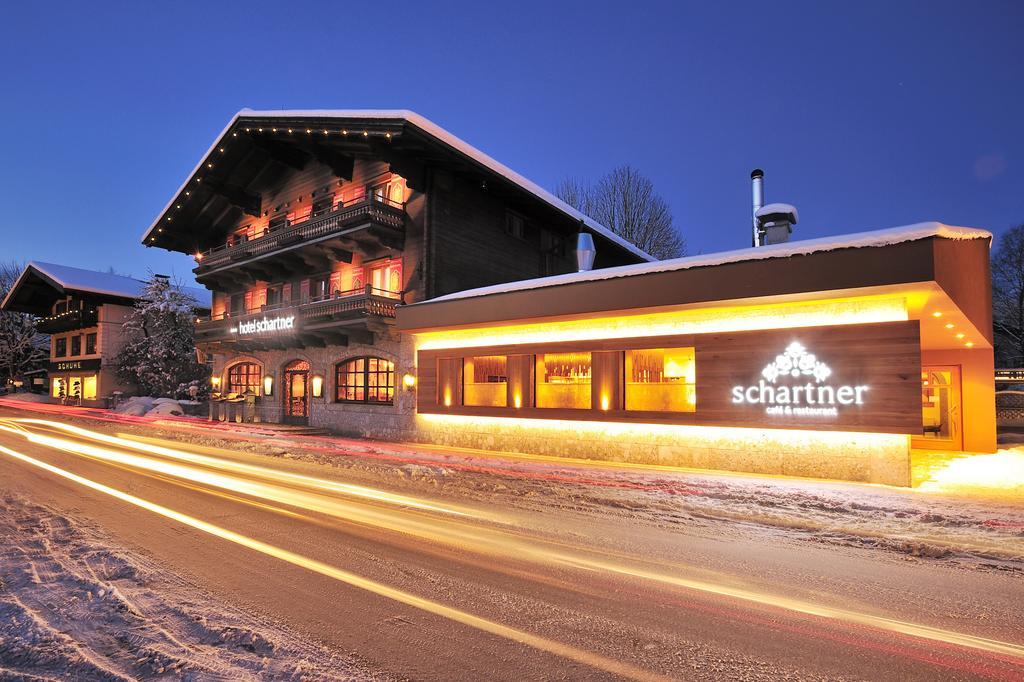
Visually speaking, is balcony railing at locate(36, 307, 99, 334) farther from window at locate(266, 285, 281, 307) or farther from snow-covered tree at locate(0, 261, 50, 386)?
window at locate(266, 285, 281, 307)

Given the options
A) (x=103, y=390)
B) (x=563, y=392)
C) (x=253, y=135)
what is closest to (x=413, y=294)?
(x=563, y=392)

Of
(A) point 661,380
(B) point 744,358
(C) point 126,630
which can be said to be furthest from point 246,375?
(C) point 126,630

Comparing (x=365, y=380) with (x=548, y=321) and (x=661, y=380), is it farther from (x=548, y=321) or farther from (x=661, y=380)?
(x=661, y=380)

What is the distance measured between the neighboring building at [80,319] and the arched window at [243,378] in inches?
701

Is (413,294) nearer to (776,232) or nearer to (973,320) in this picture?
(776,232)

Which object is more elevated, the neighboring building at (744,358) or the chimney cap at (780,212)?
the chimney cap at (780,212)

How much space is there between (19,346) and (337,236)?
48572 millimetres

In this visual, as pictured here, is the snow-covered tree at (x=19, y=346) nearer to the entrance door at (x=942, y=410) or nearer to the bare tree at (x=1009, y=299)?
the entrance door at (x=942, y=410)

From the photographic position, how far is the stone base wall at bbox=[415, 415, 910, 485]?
11.0 m

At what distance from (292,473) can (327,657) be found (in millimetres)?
9202

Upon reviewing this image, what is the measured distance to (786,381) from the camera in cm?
1179

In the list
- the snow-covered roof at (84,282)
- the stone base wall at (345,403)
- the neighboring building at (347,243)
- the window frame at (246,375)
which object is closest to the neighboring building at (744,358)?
the stone base wall at (345,403)

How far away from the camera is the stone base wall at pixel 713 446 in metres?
11.0

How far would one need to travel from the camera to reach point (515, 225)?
24.5m
